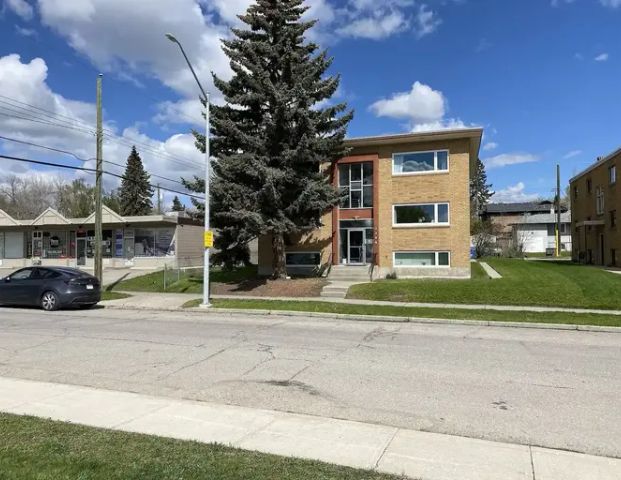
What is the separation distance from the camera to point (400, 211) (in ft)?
83.8

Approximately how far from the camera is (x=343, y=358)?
9352 mm

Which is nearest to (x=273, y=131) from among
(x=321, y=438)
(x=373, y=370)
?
(x=373, y=370)

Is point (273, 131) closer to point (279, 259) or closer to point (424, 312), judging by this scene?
point (279, 259)

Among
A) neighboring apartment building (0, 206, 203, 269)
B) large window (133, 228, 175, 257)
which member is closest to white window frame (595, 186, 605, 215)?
neighboring apartment building (0, 206, 203, 269)

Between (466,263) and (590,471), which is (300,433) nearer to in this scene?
(590,471)

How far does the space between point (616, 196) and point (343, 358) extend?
2884 centimetres

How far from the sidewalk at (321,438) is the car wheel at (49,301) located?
40.3 ft

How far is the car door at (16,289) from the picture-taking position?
18.5 m

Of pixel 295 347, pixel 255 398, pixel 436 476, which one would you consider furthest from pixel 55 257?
pixel 436 476

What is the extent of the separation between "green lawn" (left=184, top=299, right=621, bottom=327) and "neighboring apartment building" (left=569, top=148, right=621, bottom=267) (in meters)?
19.8

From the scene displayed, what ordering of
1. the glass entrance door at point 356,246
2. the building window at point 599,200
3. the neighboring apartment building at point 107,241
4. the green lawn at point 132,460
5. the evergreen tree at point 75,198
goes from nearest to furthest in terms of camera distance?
the green lawn at point 132,460
the glass entrance door at point 356,246
the neighboring apartment building at point 107,241
the building window at point 599,200
the evergreen tree at point 75,198

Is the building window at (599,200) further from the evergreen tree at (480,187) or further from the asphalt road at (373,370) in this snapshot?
the evergreen tree at (480,187)

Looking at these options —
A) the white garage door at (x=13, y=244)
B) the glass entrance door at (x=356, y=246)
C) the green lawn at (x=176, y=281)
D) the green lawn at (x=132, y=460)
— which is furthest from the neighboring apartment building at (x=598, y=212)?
the white garage door at (x=13, y=244)

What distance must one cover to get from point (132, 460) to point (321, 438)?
176 centimetres
